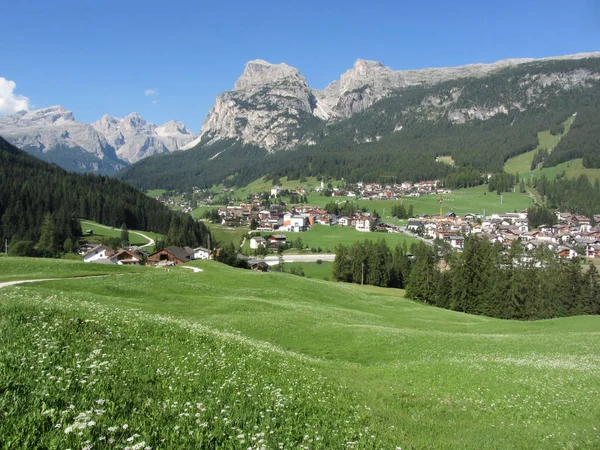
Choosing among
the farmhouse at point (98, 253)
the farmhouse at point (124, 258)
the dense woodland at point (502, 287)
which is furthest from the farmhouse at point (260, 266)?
the dense woodland at point (502, 287)

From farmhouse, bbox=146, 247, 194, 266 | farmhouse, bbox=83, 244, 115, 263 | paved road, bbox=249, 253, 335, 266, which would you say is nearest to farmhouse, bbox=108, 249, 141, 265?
farmhouse, bbox=146, 247, 194, 266

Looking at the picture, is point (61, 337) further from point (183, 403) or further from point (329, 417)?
point (329, 417)

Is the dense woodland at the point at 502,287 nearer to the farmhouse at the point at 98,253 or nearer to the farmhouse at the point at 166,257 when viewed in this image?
the farmhouse at the point at 166,257

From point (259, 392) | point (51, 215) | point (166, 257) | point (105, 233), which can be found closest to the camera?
point (259, 392)

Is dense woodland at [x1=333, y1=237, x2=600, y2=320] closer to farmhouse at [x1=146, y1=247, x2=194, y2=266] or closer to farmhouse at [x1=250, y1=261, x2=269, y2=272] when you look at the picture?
farmhouse at [x1=250, y1=261, x2=269, y2=272]

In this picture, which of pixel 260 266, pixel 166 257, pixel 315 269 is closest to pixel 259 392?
pixel 166 257

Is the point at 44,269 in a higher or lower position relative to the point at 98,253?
higher

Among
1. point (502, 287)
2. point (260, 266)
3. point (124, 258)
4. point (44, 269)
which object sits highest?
point (44, 269)

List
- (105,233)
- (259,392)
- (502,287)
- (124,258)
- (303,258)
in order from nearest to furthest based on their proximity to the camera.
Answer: (259,392)
(502,287)
(124,258)
(303,258)
(105,233)

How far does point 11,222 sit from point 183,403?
548 ft

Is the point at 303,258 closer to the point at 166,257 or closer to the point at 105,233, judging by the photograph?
the point at 166,257

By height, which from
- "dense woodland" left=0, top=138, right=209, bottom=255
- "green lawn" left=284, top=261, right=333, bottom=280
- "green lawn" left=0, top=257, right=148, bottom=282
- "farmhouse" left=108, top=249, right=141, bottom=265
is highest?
"dense woodland" left=0, top=138, right=209, bottom=255

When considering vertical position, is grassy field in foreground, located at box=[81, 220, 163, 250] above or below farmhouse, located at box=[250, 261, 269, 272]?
above

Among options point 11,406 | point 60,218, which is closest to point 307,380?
point 11,406
